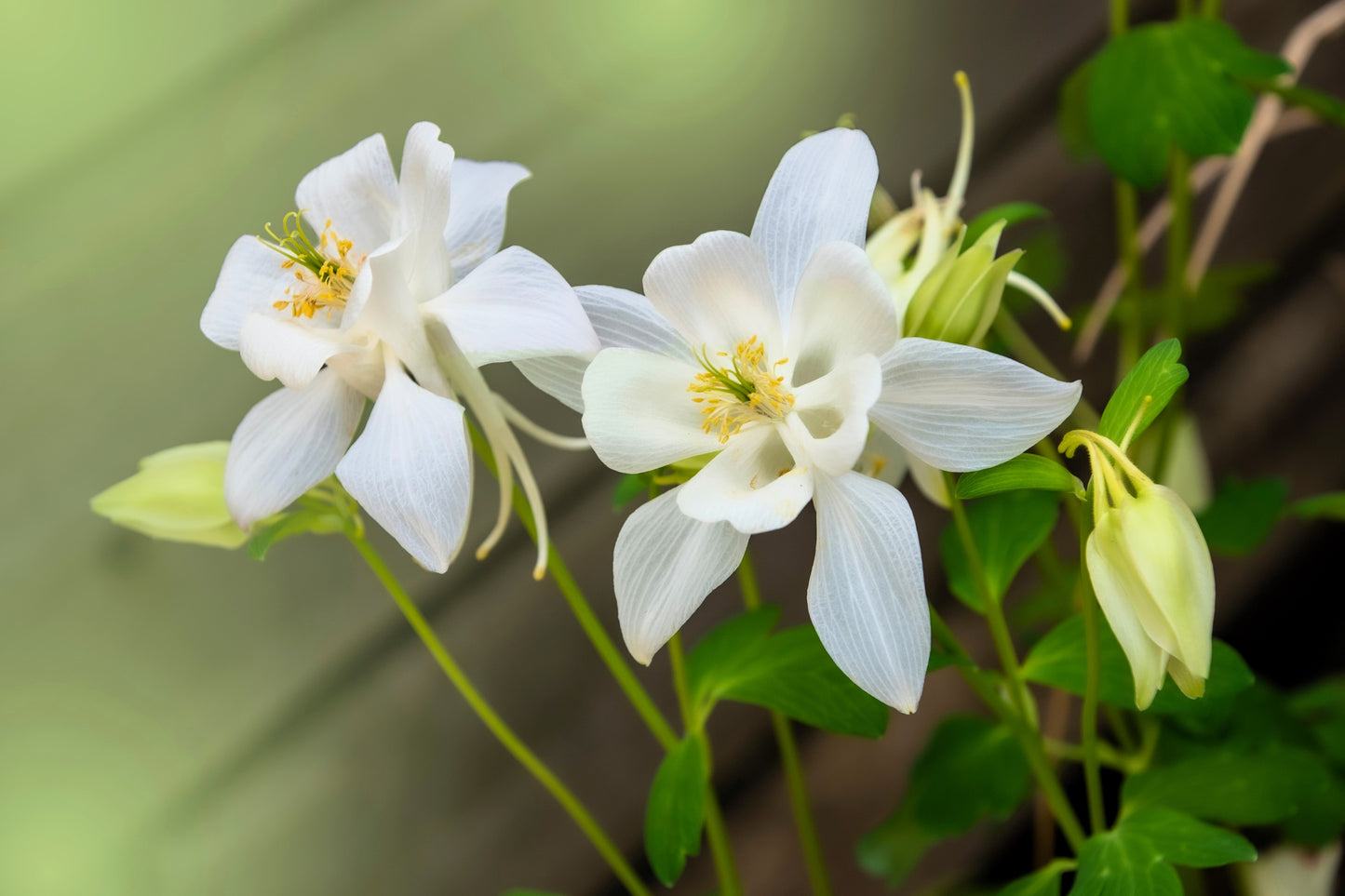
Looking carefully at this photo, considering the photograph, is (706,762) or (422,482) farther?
(706,762)

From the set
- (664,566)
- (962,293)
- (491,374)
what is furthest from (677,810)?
(491,374)

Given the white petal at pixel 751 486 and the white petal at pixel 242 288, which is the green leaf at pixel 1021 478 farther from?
the white petal at pixel 242 288

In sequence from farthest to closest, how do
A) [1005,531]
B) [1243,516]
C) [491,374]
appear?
[491,374] → [1243,516] → [1005,531]

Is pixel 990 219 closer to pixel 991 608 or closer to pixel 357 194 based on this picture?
pixel 991 608

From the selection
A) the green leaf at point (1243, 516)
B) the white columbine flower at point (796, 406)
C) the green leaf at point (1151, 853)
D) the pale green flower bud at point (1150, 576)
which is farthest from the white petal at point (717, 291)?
the green leaf at point (1243, 516)

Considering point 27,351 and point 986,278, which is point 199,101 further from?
point 986,278
